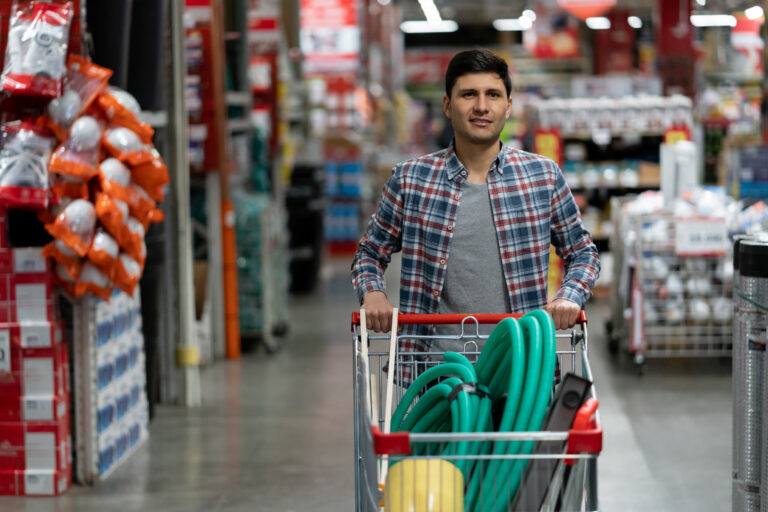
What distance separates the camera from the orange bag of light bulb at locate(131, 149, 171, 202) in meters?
4.93

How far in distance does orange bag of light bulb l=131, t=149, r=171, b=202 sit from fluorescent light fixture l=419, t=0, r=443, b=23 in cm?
1931

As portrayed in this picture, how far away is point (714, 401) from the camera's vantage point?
6648mm

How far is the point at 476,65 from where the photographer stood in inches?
114

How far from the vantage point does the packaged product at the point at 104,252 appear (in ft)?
15.2

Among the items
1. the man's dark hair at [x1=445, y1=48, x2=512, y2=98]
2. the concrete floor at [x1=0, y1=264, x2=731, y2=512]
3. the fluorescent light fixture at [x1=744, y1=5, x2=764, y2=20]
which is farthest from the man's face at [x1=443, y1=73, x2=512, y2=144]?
the fluorescent light fixture at [x1=744, y1=5, x2=764, y2=20]

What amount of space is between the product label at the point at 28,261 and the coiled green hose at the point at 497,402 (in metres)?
2.73

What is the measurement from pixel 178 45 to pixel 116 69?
1177 mm

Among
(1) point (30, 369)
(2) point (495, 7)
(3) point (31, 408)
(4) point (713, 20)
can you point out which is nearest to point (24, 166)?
(1) point (30, 369)

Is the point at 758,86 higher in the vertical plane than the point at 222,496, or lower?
higher

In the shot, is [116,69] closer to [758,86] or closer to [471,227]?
[471,227]

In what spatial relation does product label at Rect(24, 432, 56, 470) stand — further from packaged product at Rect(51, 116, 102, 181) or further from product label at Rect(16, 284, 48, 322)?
packaged product at Rect(51, 116, 102, 181)

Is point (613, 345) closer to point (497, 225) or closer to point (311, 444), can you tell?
point (311, 444)

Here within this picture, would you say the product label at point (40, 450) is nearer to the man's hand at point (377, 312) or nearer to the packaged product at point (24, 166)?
the packaged product at point (24, 166)

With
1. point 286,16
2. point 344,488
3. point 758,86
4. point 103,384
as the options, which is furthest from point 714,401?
point 758,86
